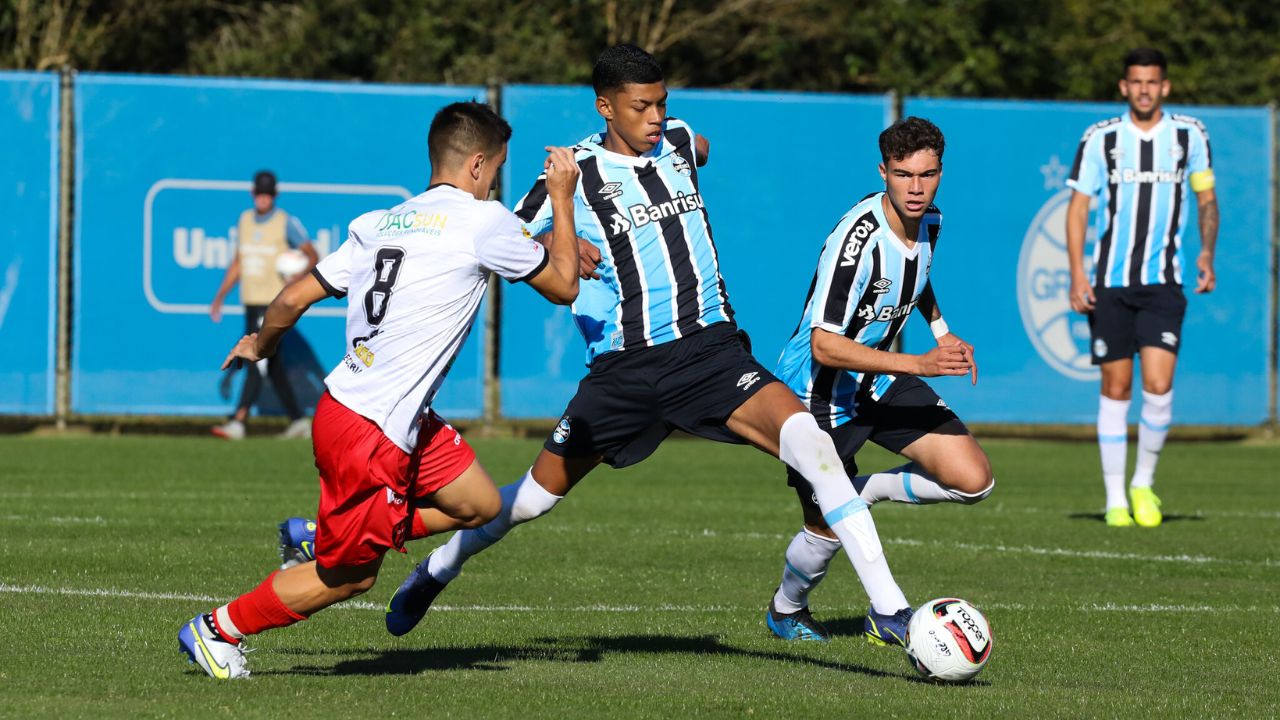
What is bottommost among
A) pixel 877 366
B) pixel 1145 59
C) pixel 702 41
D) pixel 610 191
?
pixel 877 366

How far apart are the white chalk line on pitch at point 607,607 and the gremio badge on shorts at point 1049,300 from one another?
374 inches

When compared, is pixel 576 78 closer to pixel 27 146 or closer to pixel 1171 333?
pixel 27 146

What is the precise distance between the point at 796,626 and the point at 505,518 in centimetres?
120

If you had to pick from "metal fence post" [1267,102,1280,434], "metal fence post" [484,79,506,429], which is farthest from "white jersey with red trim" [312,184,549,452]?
"metal fence post" [1267,102,1280,434]

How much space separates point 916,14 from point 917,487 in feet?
59.2

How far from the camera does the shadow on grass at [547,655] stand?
→ 6406 mm

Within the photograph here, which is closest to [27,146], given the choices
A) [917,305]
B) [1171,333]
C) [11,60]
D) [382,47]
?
[11,60]

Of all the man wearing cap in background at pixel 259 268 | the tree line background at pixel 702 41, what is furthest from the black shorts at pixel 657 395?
the tree line background at pixel 702 41

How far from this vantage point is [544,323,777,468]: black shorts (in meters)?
6.84

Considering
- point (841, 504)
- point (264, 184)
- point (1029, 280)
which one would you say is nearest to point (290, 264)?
point (264, 184)

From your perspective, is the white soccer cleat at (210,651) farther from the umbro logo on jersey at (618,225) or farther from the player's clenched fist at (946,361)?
the player's clenched fist at (946,361)

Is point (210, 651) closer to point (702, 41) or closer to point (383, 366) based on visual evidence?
point (383, 366)

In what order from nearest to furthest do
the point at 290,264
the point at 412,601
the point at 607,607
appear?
the point at 412,601, the point at 607,607, the point at 290,264

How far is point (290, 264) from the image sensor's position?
16.0 m
